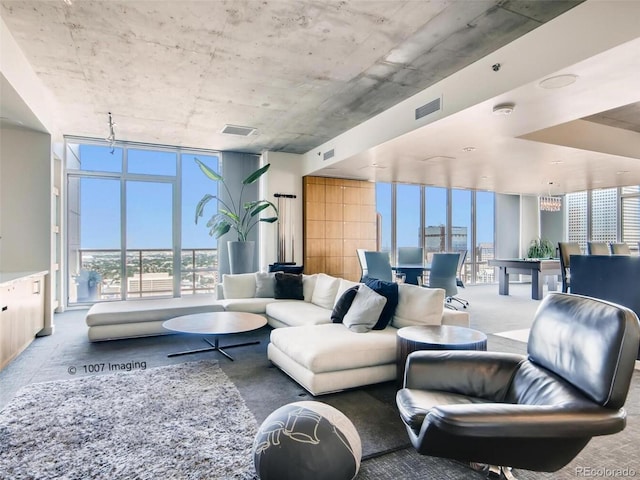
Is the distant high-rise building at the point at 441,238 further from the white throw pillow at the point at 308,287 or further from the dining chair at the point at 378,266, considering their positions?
the white throw pillow at the point at 308,287

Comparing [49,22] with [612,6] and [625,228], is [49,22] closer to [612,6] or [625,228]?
[612,6]

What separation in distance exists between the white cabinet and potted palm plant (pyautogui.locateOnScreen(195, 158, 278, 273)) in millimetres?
2848

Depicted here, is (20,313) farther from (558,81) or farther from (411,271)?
(411,271)

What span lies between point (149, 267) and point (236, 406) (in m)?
5.37

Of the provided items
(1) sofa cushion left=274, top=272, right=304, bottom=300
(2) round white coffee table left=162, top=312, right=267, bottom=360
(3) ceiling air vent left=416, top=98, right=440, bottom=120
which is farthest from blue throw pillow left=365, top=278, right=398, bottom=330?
(3) ceiling air vent left=416, top=98, right=440, bottom=120

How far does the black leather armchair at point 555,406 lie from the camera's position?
141 cm

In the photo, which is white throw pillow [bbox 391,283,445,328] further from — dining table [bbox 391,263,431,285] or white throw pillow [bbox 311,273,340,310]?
dining table [bbox 391,263,431,285]

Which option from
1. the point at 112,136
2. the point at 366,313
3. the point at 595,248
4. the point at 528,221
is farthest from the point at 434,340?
the point at 528,221

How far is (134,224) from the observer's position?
713 cm

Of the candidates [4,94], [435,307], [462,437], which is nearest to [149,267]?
[4,94]

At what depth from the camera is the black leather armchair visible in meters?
1.41

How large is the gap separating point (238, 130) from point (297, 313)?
11.2 ft

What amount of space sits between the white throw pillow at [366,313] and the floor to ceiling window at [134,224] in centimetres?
498

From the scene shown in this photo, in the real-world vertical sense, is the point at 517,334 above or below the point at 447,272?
below
